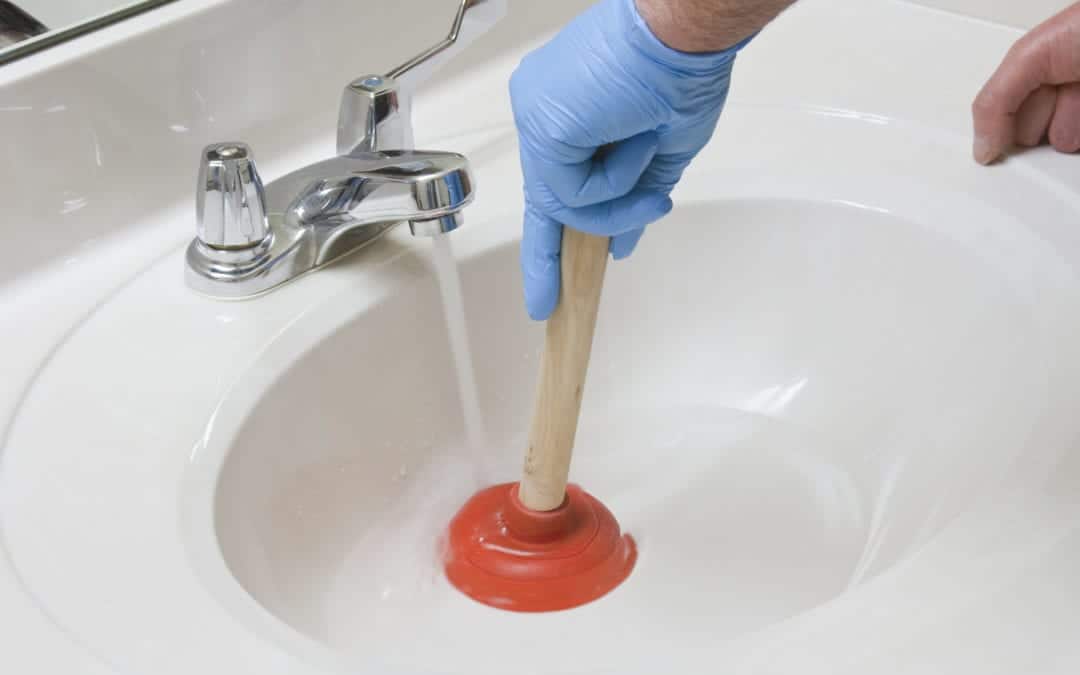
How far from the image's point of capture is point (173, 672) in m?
0.41

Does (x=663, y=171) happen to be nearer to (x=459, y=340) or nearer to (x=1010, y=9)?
(x=459, y=340)

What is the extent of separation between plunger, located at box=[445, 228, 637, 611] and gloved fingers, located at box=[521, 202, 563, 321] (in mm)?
16

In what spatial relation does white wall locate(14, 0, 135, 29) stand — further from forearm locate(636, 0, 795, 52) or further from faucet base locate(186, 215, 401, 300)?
forearm locate(636, 0, 795, 52)

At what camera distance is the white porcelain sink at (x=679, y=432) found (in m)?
0.44

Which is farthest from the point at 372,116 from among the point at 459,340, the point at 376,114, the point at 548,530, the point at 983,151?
the point at 983,151

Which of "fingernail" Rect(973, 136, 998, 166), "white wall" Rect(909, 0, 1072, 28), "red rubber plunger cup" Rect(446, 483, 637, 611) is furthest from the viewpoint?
"white wall" Rect(909, 0, 1072, 28)

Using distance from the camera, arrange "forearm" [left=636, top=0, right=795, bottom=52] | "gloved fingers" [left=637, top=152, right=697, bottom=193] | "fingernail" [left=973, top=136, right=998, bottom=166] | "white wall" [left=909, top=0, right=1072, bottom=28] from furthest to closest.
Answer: "white wall" [left=909, top=0, right=1072, bottom=28]
"fingernail" [left=973, top=136, right=998, bottom=166]
"gloved fingers" [left=637, top=152, right=697, bottom=193]
"forearm" [left=636, top=0, right=795, bottom=52]

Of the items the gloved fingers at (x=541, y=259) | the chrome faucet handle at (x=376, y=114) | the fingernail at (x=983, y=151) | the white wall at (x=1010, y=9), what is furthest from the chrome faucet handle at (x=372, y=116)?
the white wall at (x=1010, y=9)

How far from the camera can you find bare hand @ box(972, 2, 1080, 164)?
0.70m

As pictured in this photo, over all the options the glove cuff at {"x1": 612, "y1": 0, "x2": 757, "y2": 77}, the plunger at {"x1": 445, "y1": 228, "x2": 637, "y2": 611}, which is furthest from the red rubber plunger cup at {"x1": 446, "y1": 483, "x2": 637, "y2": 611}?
the glove cuff at {"x1": 612, "y1": 0, "x2": 757, "y2": 77}

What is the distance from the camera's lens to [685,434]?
736mm

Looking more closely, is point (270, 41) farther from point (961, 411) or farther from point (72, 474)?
point (961, 411)

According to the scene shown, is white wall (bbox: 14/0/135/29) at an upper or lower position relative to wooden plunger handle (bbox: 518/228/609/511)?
upper

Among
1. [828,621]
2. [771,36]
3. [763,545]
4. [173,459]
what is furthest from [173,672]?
[771,36]
